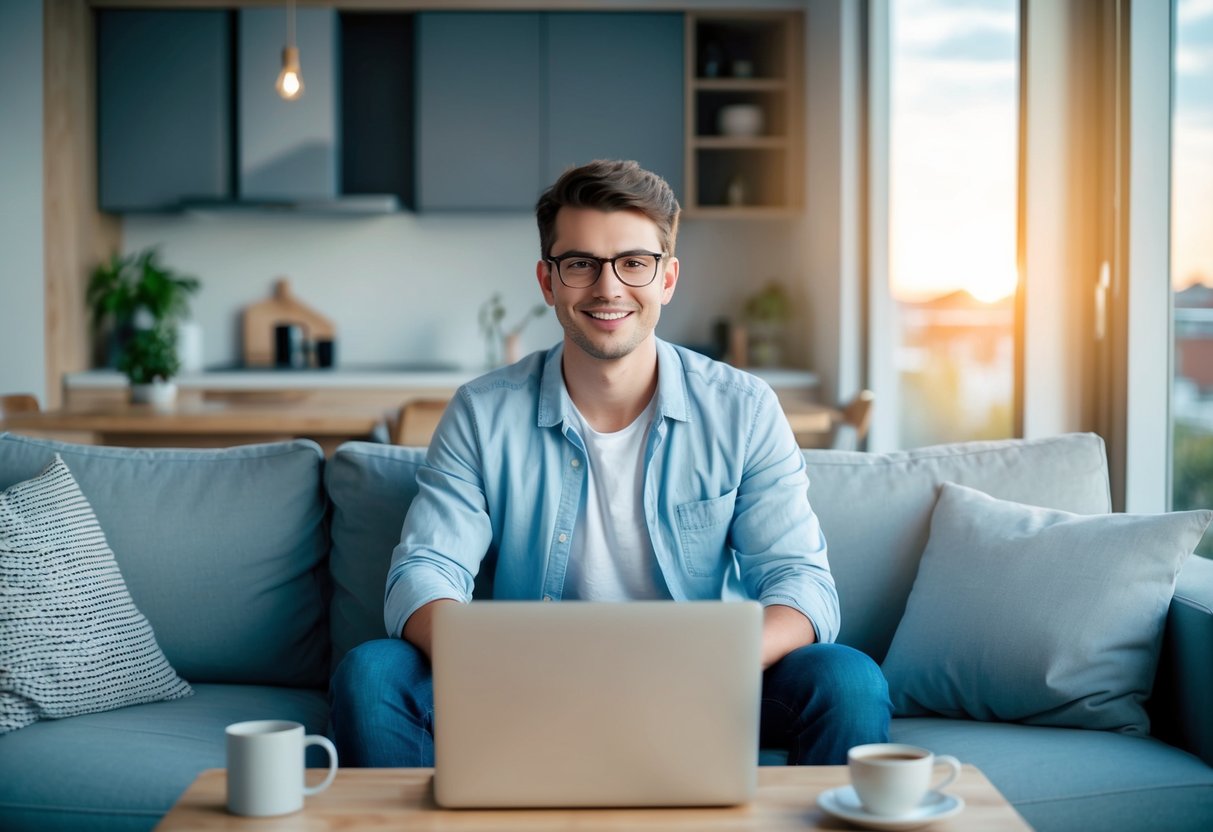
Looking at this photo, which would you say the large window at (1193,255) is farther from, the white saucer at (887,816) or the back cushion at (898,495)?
the white saucer at (887,816)

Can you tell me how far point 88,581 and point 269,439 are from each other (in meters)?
1.83

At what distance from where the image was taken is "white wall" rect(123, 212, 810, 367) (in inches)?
225

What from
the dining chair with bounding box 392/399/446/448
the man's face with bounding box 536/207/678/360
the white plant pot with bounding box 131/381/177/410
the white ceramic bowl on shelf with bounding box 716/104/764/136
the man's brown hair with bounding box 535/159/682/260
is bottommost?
the dining chair with bounding box 392/399/446/448

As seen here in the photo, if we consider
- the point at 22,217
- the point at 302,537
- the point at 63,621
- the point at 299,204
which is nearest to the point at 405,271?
the point at 299,204

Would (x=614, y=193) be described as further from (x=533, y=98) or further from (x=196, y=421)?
(x=533, y=98)

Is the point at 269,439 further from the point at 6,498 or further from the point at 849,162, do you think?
the point at 849,162

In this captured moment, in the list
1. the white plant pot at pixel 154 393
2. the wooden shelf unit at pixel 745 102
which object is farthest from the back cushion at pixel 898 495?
the wooden shelf unit at pixel 745 102

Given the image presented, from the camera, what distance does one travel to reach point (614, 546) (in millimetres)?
1996

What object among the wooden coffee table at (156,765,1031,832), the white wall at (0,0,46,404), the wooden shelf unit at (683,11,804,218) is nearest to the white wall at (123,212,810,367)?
the wooden shelf unit at (683,11,804,218)

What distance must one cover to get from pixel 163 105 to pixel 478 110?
1.34 m

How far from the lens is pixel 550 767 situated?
1226 millimetres

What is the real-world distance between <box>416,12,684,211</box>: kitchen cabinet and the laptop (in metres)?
4.37

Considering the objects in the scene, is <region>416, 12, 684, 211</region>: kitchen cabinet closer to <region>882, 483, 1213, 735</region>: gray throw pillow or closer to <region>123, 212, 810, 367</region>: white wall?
<region>123, 212, 810, 367</region>: white wall

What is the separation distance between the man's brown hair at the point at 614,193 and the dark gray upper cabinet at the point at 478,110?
3.48m
